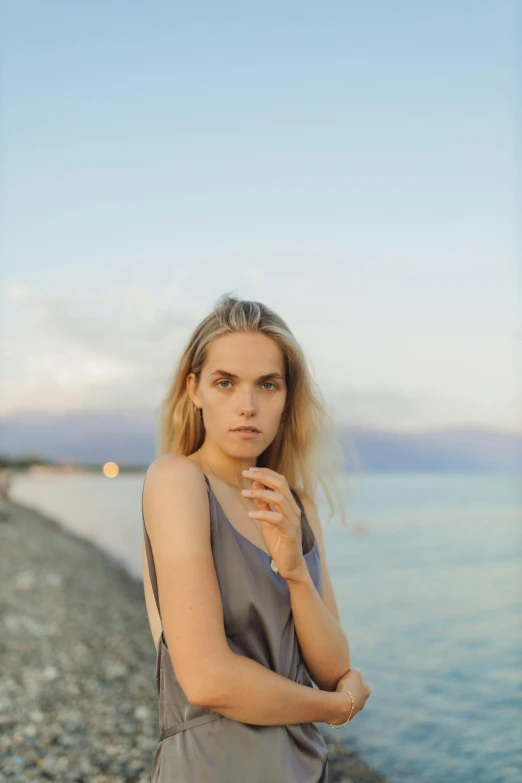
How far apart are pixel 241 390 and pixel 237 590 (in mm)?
636

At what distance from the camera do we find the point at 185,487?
7.34ft

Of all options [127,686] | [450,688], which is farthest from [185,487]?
[450,688]

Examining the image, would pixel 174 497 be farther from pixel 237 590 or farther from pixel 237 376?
pixel 237 376

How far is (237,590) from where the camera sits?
2.23 m

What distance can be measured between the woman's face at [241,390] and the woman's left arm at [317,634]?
1.55 feet

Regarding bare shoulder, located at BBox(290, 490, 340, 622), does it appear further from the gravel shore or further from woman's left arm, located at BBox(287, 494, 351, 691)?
the gravel shore

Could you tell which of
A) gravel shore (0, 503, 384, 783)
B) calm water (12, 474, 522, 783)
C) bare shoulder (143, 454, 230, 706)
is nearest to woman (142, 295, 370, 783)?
bare shoulder (143, 454, 230, 706)

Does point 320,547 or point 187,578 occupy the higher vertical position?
point 187,578

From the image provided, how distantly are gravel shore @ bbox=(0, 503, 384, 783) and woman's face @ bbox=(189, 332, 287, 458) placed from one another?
4227 mm

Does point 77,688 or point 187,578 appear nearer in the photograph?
point 187,578

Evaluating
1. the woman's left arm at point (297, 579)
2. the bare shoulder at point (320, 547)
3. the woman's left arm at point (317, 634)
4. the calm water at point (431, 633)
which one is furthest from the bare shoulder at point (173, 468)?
→ the calm water at point (431, 633)

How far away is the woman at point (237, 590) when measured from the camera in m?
2.09

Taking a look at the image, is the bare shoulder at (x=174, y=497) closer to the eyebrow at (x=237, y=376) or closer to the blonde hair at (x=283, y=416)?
the eyebrow at (x=237, y=376)

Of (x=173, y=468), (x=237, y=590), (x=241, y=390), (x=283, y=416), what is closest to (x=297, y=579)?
(x=237, y=590)
